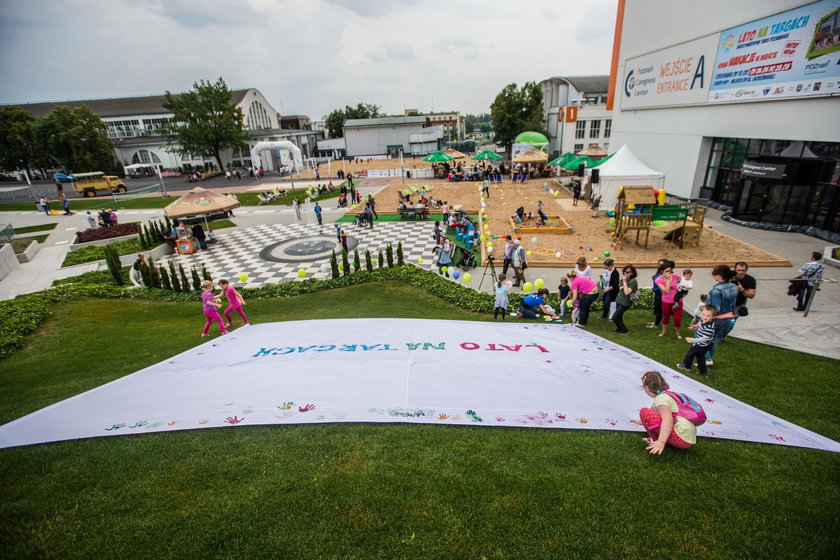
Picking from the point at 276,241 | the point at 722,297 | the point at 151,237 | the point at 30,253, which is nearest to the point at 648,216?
the point at 722,297

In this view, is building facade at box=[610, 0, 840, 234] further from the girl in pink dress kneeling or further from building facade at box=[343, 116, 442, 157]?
building facade at box=[343, 116, 442, 157]

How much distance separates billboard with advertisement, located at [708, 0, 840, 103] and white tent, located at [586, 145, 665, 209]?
5.34 meters

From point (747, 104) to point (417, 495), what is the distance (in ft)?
79.6

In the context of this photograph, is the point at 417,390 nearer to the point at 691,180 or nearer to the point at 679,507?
the point at 679,507

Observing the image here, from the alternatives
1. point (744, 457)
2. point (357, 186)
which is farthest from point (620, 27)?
point (744, 457)

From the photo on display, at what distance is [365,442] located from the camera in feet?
13.7

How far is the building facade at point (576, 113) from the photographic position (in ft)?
168

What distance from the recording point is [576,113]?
50.5 metres

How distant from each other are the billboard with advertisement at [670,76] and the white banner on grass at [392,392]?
73.6 feet

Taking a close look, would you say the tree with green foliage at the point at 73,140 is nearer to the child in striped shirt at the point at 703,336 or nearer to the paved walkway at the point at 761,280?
the paved walkway at the point at 761,280

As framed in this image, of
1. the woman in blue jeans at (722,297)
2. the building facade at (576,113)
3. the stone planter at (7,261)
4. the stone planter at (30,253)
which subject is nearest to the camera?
the woman in blue jeans at (722,297)

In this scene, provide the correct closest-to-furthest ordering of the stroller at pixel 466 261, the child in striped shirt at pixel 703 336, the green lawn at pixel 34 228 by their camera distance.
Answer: the child in striped shirt at pixel 703 336, the stroller at pixel 466 261, the green lawn at pixel 34 228

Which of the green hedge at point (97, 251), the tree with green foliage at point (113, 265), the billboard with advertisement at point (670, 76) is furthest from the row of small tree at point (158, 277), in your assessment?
the billboard with advertisement at point (670, 76)

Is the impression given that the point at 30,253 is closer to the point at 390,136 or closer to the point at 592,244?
the point at 592,244
